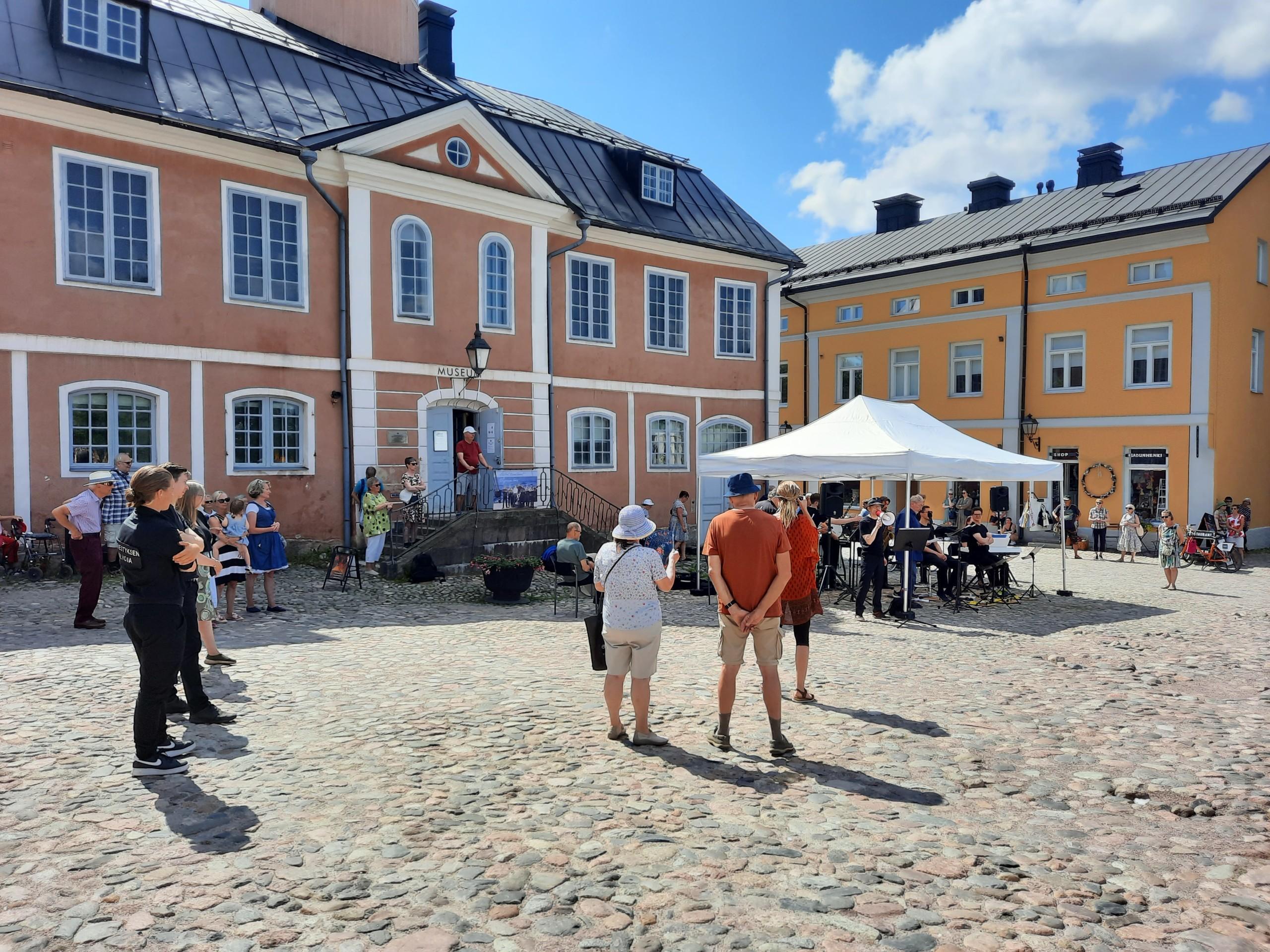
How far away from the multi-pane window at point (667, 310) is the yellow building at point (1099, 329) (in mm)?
9250

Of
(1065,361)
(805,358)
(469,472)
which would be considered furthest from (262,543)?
(805,358)

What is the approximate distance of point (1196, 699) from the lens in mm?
7496

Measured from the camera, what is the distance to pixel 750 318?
23.0m

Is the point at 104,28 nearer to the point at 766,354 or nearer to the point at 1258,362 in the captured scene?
the point at 766,354

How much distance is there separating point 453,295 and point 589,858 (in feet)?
47.0

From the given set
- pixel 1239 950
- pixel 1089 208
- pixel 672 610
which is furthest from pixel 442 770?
pixel 1089 208

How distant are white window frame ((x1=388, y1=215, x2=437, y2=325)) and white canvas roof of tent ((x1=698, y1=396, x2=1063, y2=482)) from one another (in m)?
6.03

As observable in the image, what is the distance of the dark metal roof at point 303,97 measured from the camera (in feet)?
45.3

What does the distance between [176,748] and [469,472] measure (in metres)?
10.3

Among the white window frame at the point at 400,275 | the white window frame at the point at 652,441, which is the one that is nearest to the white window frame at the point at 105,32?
the white window frame at the point at 400,275

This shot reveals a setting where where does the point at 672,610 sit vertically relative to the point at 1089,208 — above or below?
below

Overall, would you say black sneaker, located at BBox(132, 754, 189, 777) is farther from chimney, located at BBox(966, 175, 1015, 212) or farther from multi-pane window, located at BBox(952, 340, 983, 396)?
chimney, located at BBox(966, 175, 1015, 212)

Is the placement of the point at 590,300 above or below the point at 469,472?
above

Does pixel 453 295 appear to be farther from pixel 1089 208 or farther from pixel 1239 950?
pixel 1089 208
